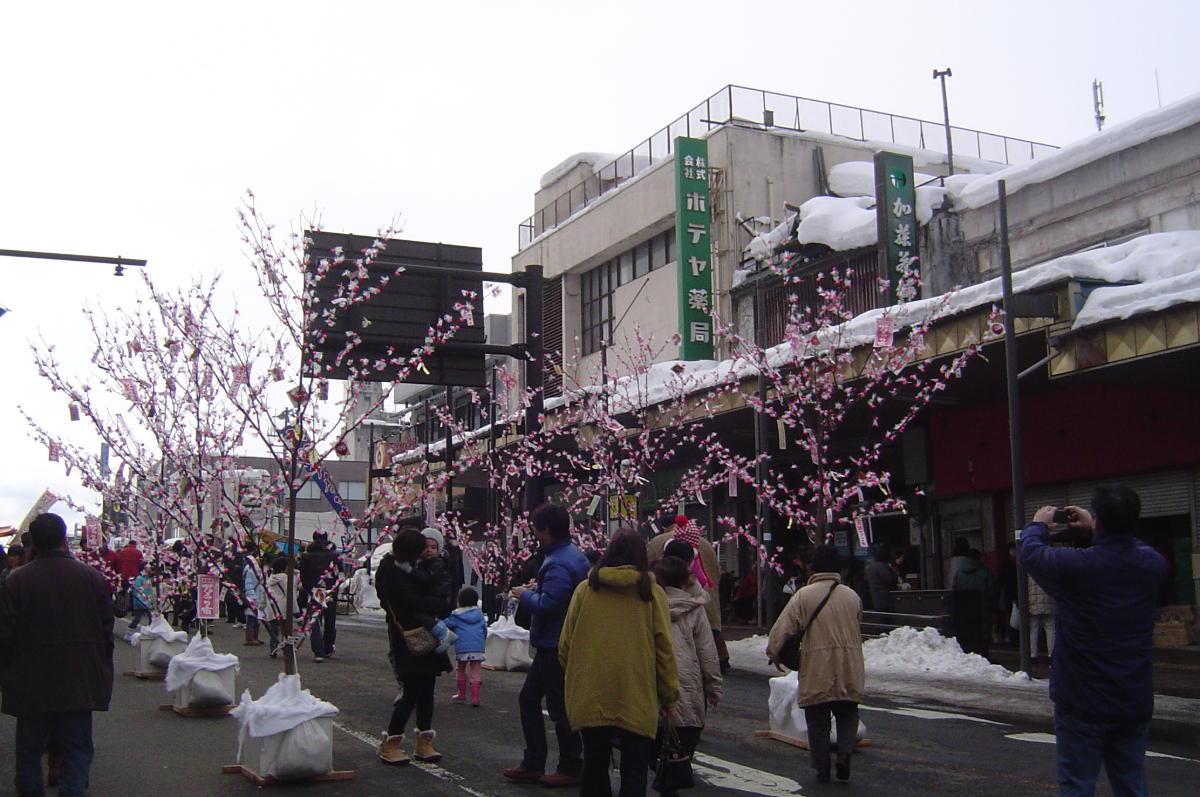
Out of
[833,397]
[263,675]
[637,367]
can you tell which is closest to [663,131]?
[637,367]

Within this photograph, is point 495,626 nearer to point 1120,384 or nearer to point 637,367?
point 637,367

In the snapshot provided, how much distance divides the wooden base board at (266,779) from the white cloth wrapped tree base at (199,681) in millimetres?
3066

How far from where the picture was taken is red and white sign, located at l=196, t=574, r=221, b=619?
1093cm

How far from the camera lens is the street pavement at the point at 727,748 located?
7.14 meters

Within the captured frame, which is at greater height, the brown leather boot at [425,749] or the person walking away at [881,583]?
the person walking away at [881,583]

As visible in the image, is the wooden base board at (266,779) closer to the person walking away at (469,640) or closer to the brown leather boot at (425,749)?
the brown leather boot at (425,749)

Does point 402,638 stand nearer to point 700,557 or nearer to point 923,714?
point 700,557

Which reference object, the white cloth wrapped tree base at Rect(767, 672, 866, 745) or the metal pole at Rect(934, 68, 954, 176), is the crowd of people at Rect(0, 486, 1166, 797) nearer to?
the white cloth wrapped tree base at Rect(767, 672, 866, 745)

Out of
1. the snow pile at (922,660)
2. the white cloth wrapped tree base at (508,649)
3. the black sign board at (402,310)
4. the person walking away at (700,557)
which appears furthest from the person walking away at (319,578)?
the snow pile at (922,660)

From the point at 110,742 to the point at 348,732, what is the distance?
187 centimetres

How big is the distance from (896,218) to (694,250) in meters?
5.86

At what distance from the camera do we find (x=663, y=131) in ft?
97.9

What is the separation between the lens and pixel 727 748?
8609 millimetres

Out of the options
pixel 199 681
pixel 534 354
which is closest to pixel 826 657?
pixel 199 681
